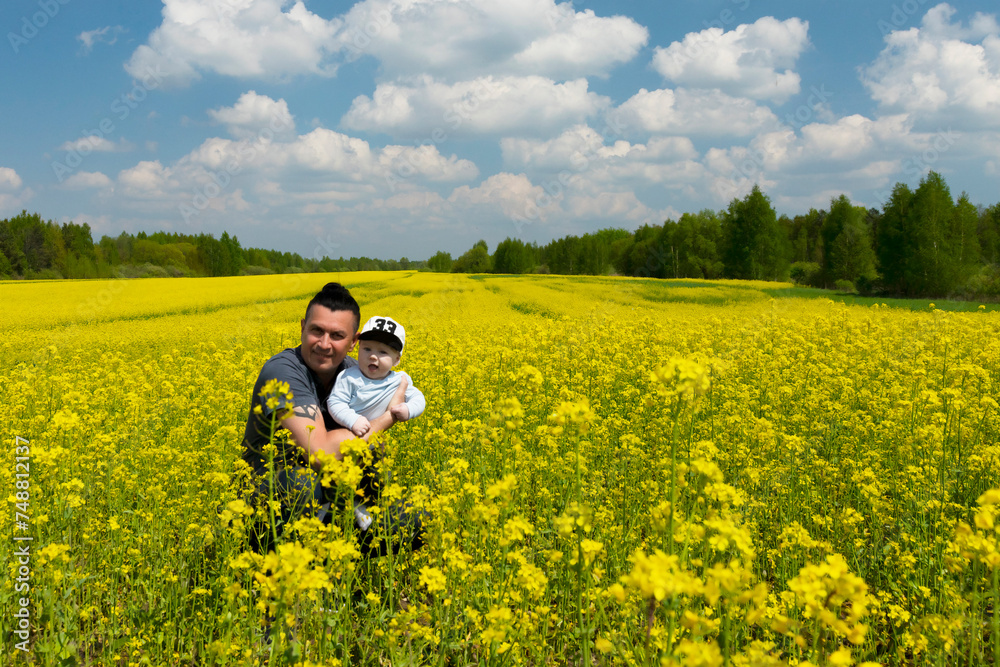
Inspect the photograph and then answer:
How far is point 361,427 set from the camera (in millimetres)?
3146

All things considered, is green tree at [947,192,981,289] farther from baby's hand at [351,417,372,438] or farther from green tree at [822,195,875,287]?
baby's hand at [351,417,372,438]

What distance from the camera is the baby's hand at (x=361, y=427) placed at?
3.13 metres

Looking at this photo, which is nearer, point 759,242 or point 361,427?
point 361,427

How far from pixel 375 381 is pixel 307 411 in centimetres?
61

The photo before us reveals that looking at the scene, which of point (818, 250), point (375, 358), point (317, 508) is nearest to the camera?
point (317, 508)

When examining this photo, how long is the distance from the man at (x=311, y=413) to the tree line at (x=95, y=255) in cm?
6725

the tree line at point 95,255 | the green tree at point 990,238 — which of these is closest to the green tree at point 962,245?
the green tree at point 990,238

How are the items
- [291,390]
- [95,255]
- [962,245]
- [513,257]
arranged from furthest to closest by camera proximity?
[513,257]
[95,255]
[962,245]
[291,390]

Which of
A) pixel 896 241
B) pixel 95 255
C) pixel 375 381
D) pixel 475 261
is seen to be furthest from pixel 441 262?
pixel 375 381

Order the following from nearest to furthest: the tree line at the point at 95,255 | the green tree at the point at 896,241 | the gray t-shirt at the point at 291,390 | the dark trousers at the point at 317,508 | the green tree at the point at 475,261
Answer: the dark trousers at the point at 317,508
the gray t-shirt at the point at 291,390
the green tree at the point at 896,241
the tree line at the point at 95,255
the green tree at the point at 475,261

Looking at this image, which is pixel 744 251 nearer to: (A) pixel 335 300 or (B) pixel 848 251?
(B) pixel 848 251

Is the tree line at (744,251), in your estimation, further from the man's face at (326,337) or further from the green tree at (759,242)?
the man's face at (326,337)

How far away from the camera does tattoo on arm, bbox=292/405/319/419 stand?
303 cm

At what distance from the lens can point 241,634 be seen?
2398mm
